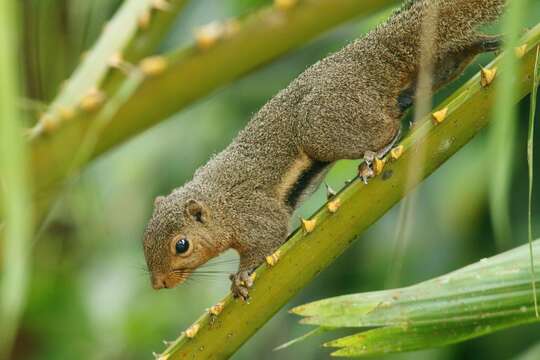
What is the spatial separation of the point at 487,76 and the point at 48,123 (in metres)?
0.93

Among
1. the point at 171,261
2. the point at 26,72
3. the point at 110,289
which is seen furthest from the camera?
the point at 110,289

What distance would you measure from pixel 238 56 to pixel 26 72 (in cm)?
106

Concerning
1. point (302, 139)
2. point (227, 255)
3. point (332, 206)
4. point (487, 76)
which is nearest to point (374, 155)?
point (302, 139)

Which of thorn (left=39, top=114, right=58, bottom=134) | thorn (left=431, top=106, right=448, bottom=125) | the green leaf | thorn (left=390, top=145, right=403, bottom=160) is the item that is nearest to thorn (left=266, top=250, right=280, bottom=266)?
the green leaf

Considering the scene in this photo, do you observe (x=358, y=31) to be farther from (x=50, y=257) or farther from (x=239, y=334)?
(x=239, y=334)

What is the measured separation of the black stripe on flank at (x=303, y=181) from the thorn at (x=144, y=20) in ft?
4.09

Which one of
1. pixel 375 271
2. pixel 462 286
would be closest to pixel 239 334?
pixel 462 286

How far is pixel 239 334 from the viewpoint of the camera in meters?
1.95

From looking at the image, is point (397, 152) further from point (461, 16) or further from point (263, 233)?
point (263, 233)

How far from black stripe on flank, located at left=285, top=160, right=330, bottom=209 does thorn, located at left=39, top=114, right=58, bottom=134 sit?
1295 millimetres

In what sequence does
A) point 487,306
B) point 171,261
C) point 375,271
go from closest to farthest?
point 487,306 < point 171,261 < point 375,271

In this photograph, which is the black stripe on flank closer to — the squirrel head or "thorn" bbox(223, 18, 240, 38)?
the squirrel head

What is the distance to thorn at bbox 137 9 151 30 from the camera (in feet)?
6.04

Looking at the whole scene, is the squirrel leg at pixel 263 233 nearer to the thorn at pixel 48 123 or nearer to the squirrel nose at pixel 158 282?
the squirrel nose at pixel 158 282
